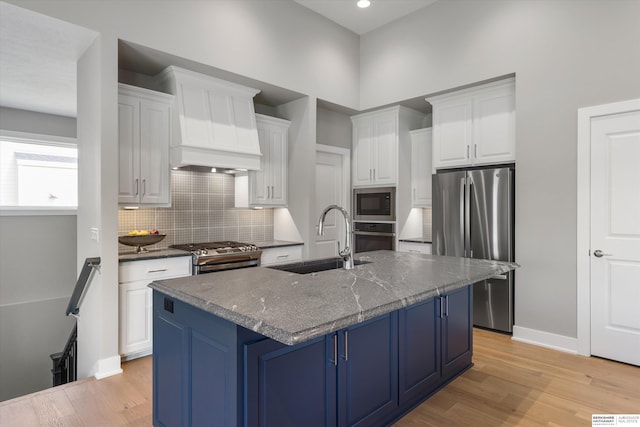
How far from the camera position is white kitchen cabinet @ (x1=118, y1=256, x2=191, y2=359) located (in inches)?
123

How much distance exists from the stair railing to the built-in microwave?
3.43 metres

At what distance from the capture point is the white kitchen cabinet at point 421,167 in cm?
489

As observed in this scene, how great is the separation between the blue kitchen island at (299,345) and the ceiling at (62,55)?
233cm

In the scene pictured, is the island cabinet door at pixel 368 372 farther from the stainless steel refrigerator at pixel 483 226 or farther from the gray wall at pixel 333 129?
the gray wall at pixel 333 129

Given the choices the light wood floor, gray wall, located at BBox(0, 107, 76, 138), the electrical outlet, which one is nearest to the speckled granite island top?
the light wood floor

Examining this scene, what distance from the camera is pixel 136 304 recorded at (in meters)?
3.19

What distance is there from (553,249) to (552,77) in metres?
1.63

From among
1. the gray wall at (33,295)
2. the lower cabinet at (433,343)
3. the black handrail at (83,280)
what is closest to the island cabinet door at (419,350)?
the lower cabinet at (433,343)

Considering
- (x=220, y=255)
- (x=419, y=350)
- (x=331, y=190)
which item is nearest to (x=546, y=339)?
(x=419, y=350)

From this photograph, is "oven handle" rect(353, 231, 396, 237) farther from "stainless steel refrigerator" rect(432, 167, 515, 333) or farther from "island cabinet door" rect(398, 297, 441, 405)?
"island cabinet door" rect(398, 297, 441, 405)

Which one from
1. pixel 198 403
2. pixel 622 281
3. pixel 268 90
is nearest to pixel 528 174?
pixel 622 281

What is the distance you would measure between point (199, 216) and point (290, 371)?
3.01 m

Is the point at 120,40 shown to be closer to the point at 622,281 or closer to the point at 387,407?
the point at 387,407

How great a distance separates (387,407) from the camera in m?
2.15
